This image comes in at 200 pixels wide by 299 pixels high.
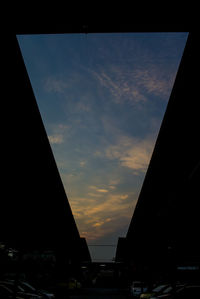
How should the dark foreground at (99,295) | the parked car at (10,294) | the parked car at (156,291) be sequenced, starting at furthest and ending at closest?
the dark foreground at (99,295), the parked car at (156,291), the parked car at (10,294)

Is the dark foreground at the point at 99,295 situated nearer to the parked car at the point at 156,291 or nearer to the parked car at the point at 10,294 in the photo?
the parked car at the point at 156,291

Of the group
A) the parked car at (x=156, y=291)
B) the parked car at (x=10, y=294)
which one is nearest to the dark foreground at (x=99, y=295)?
the parked car at (x=156, y=291)

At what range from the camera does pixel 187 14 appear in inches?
257

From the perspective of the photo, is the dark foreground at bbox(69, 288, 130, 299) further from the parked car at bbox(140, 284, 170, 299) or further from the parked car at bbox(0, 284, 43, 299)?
the parked car at bbox(0, 284, 43, 299)

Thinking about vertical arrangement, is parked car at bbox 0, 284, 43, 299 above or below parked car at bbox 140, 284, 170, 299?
above

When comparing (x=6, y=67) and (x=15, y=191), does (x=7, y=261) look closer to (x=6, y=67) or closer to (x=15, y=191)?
(x=15, y=191)

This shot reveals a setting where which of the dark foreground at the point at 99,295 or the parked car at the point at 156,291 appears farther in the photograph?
the dark foreground at the point at 99,295

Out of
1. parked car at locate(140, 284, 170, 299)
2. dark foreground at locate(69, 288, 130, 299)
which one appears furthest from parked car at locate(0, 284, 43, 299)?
dark foreground at locate(69, 288, 130, 299)

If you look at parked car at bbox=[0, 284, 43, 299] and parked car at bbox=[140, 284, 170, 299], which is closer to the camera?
parked car at bbox=[0, 284, 43, 299]

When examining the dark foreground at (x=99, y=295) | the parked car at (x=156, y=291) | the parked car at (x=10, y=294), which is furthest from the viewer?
the dark foreground at (x=99, y=295)

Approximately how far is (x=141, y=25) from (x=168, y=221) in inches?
520

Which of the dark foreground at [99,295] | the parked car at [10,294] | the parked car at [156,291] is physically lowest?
the dark foreground at [99,295]

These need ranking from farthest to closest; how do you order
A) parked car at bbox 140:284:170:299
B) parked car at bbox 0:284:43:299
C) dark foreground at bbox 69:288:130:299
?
1. dark foreground at bbox 69:288:130:299
2. parked car at bbox 140:284:170:299
3. parked car at bbox 0:284:43:299

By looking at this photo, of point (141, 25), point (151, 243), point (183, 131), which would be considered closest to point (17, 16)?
point (141, 25)
